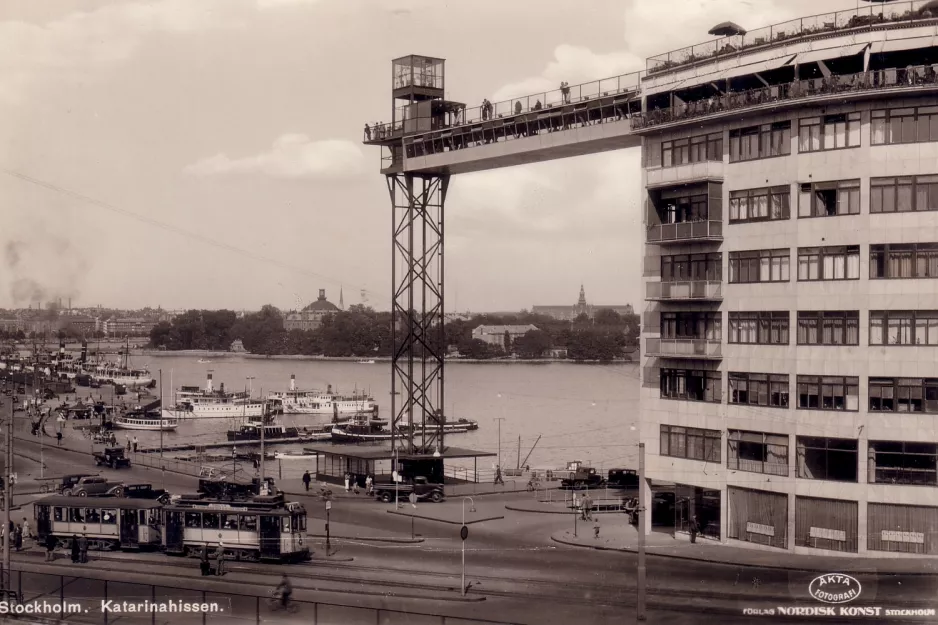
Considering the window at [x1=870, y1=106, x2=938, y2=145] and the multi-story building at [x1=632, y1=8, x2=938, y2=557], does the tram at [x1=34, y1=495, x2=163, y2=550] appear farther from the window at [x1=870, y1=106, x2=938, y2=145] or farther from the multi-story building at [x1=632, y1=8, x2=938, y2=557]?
the window at [x1=870, y1=106, x2=938, y2=145]

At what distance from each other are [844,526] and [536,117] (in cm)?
2864

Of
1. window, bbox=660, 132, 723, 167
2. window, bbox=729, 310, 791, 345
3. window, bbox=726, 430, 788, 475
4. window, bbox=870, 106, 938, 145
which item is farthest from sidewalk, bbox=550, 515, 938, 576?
window, bbox=660, 132, 723, 167

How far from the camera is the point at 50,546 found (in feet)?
163

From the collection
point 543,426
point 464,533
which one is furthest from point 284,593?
point 543,426

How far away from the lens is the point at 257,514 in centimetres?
4572

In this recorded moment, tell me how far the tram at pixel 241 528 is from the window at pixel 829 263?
2346cm

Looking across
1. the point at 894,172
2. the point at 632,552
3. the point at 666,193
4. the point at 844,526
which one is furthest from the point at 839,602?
the point at 666,193

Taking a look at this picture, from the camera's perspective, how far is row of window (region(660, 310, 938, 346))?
43.7m

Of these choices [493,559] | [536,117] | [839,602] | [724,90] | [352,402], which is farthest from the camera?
[352,402]

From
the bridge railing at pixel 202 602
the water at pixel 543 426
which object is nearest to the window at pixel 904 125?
the bridge railing at pixel 202 602

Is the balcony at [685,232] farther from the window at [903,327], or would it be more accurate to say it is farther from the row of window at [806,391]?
the window at [903,327]

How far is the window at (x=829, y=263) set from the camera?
4503 centimetres

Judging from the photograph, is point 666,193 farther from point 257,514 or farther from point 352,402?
point 352,402

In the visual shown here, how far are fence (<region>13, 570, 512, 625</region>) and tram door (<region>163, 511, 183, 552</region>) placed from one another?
22.3ft
